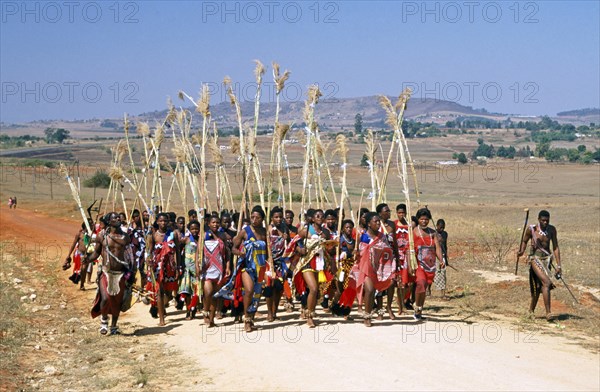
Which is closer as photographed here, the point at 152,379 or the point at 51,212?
the point at 152,379

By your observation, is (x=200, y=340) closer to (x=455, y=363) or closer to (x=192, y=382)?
(x=192, y=382)

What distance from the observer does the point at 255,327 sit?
11594 millimetres

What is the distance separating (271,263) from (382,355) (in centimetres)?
230

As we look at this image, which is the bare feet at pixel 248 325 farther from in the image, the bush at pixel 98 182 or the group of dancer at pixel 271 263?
the bush at pixel 98 182

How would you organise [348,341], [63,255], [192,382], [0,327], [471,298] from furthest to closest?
[63,255], [471,298], [0,327], [348,341], [192,382]

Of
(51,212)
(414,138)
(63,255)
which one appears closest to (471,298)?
(63,255)

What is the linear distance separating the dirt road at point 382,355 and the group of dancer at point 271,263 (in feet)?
1.16

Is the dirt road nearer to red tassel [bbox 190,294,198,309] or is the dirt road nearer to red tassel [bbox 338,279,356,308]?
red tassel [bbox 190,294,198,309]

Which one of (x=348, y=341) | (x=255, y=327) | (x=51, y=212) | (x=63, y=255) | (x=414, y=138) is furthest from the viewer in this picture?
(x=414, y=138)

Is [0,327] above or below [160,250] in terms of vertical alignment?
below

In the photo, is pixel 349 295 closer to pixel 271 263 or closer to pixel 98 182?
pixel 271 263

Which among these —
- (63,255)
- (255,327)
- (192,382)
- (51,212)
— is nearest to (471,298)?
(255,327)

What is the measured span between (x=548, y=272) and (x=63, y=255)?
549 inches

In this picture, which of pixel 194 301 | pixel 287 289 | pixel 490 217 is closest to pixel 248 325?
pixel 287 289
